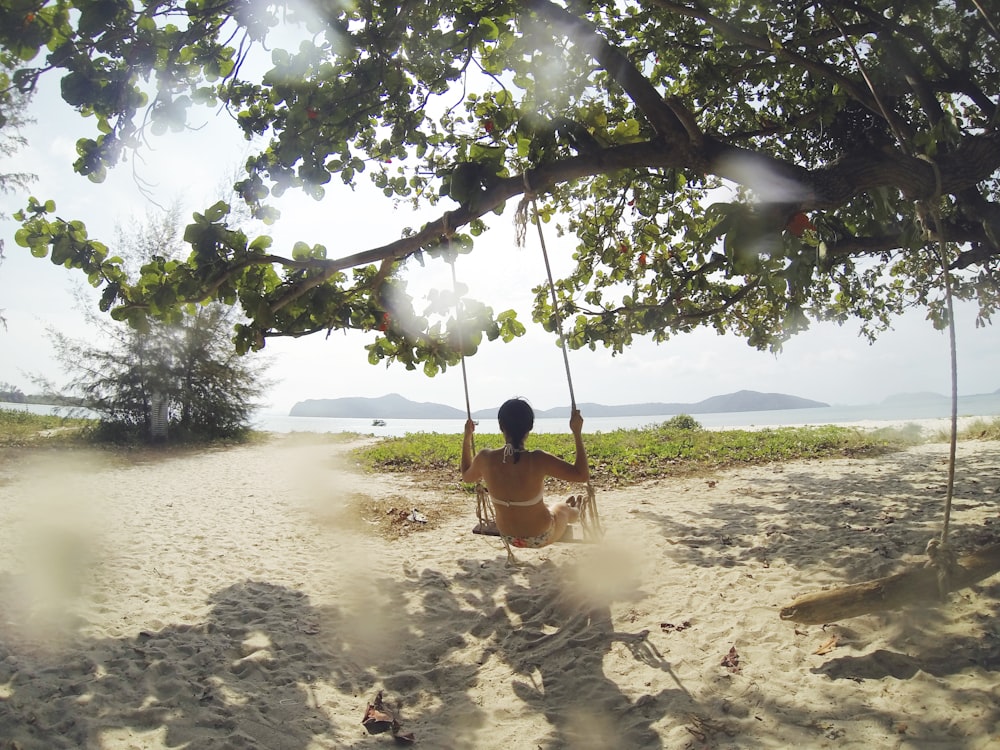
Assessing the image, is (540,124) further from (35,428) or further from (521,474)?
(35,428)

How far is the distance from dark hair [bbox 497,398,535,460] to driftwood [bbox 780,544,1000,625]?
6.75ft

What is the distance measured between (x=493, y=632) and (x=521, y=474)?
123 cm

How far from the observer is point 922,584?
284cm

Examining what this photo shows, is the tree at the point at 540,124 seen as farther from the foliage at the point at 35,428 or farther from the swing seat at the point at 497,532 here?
the foliage at the point at 35,428

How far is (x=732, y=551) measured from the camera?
5.43m

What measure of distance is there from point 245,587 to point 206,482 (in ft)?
21.9

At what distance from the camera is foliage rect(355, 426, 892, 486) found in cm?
1072

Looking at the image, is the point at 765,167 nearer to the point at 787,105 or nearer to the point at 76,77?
the point at 787,105

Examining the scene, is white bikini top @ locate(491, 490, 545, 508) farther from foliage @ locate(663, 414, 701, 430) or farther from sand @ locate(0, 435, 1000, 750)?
→ foliage @ locate(663, 414, 701, 430)

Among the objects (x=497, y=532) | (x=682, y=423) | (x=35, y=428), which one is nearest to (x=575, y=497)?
(x=497, y=532)

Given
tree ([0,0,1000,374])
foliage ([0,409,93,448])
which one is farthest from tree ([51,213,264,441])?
tree ([0,0,1000,374])

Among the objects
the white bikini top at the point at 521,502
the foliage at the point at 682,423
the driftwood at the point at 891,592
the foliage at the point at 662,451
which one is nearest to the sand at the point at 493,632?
the driftwood at the point at 891,592

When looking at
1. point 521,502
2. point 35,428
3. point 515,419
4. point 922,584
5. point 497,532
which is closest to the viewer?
point 922,584

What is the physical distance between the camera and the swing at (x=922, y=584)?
9.18 ft
